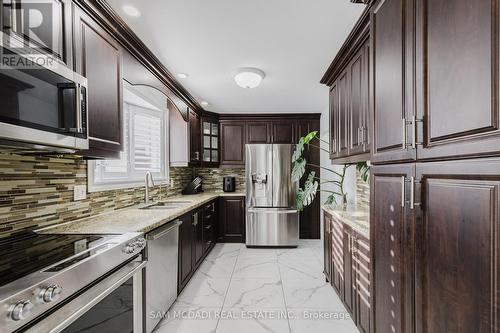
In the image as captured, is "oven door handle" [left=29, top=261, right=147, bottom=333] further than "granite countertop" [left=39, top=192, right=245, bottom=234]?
No

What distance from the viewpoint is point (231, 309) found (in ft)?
7.71

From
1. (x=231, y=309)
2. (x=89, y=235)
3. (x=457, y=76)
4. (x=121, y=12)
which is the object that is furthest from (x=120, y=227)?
(x=457, y=76)

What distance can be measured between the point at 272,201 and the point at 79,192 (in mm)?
2819

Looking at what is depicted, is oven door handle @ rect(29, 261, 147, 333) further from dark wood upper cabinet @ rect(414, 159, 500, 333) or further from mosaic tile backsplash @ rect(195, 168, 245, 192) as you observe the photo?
mosaic tile backsplash @ rect(195, 168, 245, 192)

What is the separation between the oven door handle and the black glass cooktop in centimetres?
19

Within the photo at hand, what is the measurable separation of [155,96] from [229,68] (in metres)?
0.96

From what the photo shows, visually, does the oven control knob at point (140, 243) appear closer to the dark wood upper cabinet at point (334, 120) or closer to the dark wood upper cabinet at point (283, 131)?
the dark wood upper cabinet at point (334, 120)

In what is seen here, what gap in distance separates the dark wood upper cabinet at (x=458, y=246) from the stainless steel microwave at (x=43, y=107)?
1.55 meters

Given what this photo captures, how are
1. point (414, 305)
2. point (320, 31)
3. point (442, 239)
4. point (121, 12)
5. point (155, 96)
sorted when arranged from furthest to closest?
point (155, 96)
point (320, 31)
point (121, 12)
point (414, 305)
point (442, 239)

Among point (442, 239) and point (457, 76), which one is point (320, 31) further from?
point (442, 239)

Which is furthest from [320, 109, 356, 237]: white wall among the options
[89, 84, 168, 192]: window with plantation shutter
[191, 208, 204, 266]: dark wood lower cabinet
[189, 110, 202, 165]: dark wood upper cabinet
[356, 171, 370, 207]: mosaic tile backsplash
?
[89, 84, 168, 192]: window with plantation shutter

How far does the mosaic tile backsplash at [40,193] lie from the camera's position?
1411mm

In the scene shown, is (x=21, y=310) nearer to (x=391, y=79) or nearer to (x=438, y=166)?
(x=438, y=166)

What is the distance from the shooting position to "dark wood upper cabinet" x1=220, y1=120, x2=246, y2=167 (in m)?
4.72
